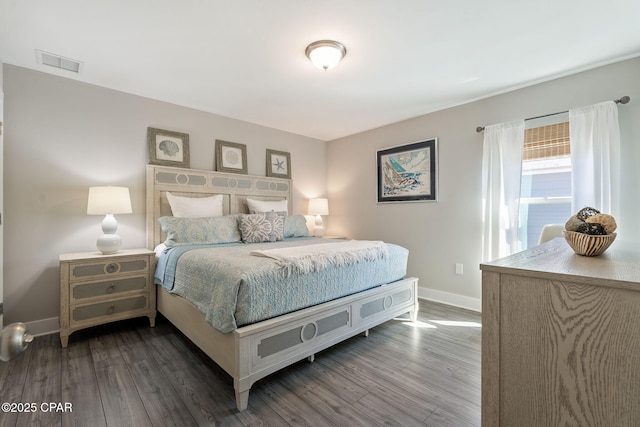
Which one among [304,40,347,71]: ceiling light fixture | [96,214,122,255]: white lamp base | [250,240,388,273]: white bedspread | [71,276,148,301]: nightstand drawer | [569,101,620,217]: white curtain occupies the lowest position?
[71,276,148,301]: nightstand drawer

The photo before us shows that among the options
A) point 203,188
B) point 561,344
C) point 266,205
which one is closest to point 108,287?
point 203,188

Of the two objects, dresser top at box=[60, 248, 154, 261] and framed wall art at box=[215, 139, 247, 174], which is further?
framed wall art at box=[215, 139, 247, 174]

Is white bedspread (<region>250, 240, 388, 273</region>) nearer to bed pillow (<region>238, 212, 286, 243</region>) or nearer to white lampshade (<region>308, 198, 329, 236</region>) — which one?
bed pillow (<region>238, 212, 286, 243</region>)

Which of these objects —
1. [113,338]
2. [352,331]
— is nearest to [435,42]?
[352,331]

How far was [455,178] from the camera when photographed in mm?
3311

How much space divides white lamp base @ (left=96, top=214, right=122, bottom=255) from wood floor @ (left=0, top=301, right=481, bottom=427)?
778mm

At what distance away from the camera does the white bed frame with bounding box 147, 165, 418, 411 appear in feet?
5.21

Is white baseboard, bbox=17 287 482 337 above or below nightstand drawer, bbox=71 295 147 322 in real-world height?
below

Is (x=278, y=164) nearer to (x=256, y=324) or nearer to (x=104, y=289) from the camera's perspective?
(x=104, y=289)

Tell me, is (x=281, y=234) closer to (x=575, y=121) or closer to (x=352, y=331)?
(x=352, y=331)

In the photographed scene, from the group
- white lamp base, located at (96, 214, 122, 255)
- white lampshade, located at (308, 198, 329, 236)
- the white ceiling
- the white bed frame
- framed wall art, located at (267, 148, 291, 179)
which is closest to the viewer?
the white bed frame

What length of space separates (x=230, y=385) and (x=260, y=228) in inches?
64.9

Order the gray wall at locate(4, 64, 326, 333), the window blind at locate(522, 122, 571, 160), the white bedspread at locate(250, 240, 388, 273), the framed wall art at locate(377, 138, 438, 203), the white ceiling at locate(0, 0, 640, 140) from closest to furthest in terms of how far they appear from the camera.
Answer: the white ceiling at locate(0, 0, 640, 140)
the white bedspread at locate(250, 240, 388, 273)
the gray wall at locate(4, 64, 326, 333)
the window blind at locate(522, 122, 571, 160)
the framed wall art at locate(377, 138, 438, 203)

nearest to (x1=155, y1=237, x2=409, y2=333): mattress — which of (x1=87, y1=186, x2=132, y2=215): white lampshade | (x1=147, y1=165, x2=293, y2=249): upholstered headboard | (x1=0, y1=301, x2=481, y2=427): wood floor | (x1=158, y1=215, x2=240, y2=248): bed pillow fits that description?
(x1=158, y1=215, x2=240, y2=248): bed pillow
